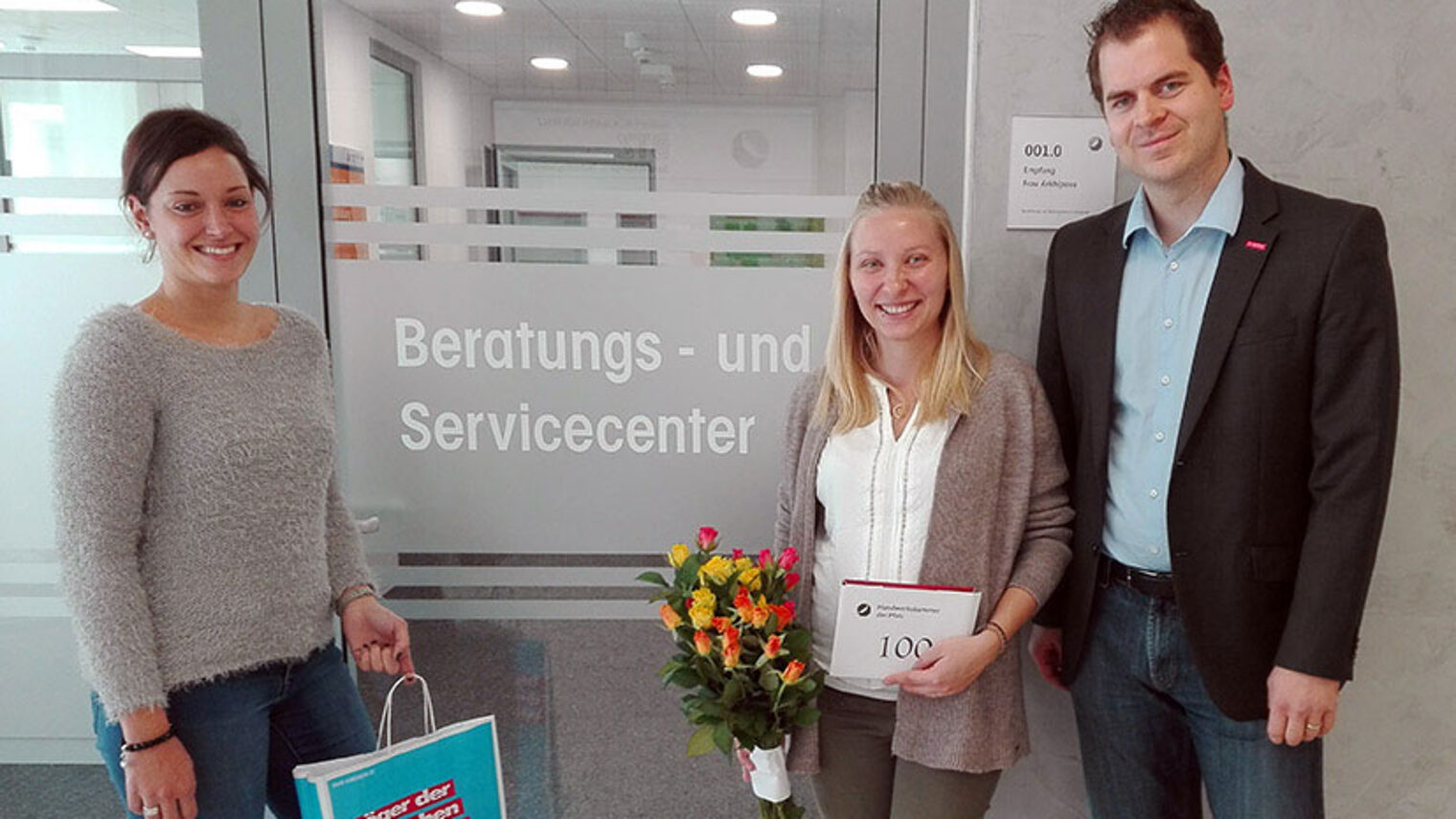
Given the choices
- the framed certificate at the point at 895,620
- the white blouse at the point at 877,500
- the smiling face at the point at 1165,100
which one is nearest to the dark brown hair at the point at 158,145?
the white blouse at the point at 877,500

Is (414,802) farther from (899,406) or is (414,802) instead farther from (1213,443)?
(1213,443)

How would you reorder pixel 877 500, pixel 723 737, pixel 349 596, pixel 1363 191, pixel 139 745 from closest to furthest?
pixel 139 745
pixel 723 737
pixel 877 500
pixel 349 596
pixel 1363 191

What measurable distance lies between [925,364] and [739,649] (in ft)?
1.96

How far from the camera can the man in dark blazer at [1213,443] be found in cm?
138

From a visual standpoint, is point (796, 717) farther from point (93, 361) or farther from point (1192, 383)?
point (93, 361)

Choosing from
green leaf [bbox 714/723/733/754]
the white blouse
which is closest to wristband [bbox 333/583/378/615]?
green leaf [bbox 714/723/733/754]

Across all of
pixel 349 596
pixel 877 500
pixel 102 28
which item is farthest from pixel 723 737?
pixel 102 28

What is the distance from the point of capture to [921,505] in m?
1.55

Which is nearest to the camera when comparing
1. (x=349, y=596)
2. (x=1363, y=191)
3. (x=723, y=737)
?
(x=723, y=737)

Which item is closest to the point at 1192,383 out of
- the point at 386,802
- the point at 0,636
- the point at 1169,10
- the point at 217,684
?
the point at 1169,10

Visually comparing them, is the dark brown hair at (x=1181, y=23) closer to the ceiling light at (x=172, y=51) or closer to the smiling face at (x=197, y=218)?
the smiling face at (x=197, y=218)

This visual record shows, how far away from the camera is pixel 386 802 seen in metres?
1.51

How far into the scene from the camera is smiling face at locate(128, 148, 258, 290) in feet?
4.69

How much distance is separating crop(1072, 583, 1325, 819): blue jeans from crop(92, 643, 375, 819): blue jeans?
1.35 m
